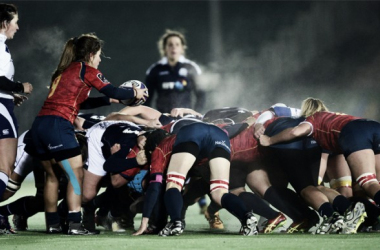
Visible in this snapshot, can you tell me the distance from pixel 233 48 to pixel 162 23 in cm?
143

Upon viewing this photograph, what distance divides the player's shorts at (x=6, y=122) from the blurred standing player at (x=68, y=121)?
→ 14 centimetres

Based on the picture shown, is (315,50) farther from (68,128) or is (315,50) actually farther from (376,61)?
(68,128)

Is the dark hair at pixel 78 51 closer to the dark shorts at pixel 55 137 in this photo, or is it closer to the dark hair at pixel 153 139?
the dark shorts at pixel 55 137

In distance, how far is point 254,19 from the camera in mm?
14172

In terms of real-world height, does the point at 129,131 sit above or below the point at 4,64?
below

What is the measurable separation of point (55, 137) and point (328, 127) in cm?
184

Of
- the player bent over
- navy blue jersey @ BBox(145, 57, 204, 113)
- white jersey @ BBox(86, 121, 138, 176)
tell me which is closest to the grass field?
the player bent over

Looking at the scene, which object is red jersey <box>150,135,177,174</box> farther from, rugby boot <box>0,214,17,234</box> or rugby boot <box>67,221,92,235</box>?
rugby boot <box>0,214,17,234</box>

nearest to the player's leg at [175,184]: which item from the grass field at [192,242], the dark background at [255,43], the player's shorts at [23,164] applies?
the grass field at [192,242]

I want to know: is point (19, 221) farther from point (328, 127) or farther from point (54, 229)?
point (328, 127)

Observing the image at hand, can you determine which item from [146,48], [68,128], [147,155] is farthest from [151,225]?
[146,48]

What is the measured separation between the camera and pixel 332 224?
4531mm

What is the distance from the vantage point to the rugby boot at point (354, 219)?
445cm

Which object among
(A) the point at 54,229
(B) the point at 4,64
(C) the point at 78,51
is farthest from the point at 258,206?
(B) the point at 4,64
